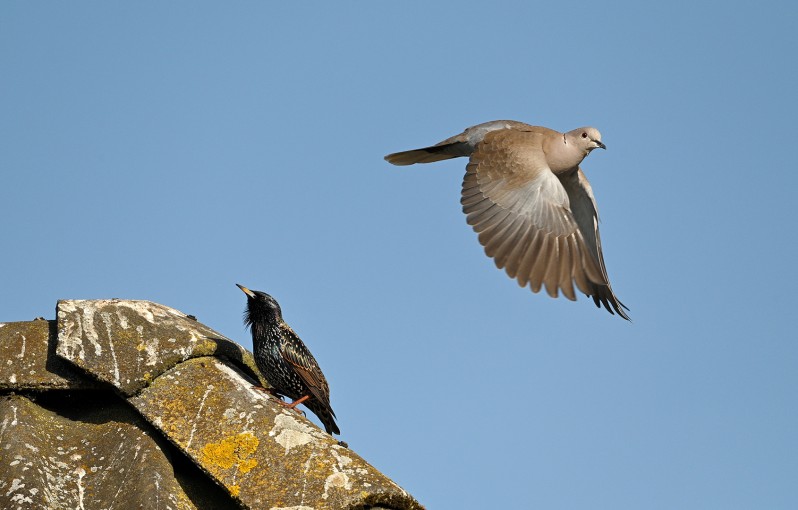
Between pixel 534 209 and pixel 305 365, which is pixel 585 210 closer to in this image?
pixel 534 209

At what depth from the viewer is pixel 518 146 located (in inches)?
324

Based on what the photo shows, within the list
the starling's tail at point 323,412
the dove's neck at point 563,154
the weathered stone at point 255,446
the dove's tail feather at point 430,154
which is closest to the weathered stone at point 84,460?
the weathered stone at point 255,446

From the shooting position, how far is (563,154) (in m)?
8.23

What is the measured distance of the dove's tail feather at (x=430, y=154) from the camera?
892 centimetres

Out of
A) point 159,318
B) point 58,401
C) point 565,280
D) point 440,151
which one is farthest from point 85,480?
point 440,151

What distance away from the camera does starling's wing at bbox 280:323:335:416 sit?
6566mm

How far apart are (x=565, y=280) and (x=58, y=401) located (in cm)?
420

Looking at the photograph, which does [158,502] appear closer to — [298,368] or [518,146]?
[298,368]

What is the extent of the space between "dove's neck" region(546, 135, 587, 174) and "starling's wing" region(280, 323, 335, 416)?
276 cm

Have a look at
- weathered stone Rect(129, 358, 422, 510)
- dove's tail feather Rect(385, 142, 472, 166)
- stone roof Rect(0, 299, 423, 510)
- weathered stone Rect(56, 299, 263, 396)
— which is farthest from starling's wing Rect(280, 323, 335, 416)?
dove's tail feather Rect(385, 142, 472, 166)

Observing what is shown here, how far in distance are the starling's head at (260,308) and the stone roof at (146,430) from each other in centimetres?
149

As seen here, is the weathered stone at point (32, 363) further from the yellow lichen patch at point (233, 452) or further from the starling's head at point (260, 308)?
the starling's head at point (260, 308)

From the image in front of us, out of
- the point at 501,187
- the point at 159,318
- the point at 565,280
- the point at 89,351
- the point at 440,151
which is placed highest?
the point at 440,151

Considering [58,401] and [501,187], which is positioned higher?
[501,187]
